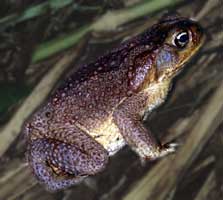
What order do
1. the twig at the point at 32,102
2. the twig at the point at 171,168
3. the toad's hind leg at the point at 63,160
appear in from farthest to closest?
the twig at the point at 32,102 → the twig at the point at 171,168 → the toad's hind leg at the point at 63,160

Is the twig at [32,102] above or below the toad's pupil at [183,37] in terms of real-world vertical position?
below

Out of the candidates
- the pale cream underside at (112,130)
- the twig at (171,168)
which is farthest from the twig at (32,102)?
the pale cream underside at (112,130)

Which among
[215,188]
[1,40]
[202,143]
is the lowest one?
[215,188]

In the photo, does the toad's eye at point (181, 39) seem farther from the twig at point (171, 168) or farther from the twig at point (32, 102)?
the twig at point (32, 102)

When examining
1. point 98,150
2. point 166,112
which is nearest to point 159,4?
point 166,112

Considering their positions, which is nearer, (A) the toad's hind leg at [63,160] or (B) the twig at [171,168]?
(A) the toad's hind leg at [63,160]

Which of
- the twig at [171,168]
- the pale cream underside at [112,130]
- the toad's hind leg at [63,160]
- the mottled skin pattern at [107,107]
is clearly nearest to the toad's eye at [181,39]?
the mottled skin pattern at [107,107]

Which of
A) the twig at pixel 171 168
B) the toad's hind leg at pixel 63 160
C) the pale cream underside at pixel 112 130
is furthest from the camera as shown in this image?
the twig at pixel 171 168

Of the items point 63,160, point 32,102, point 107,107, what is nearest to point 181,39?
point 107,107

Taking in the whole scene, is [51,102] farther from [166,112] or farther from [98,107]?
[166,112]

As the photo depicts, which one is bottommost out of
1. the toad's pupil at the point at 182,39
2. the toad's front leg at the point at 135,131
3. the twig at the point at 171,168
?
the twig at the point at 171,168
